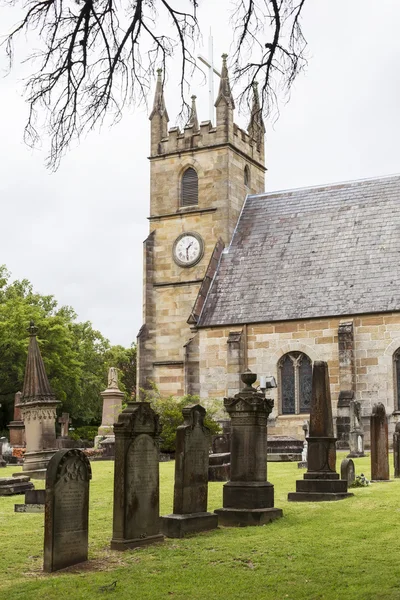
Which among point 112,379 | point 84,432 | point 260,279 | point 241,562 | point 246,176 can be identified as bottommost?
point 241,562

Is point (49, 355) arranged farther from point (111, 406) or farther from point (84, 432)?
point (111, 406)

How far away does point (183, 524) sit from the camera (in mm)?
11531

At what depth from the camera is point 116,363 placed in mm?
67812

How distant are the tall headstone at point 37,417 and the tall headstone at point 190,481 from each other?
9.04 metres

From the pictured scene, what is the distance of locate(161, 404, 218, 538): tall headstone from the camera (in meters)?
11.6

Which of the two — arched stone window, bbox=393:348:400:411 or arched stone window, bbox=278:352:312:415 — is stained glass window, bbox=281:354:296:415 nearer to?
arched stone window, bbox=278:352:312:415

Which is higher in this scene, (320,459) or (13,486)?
(320,459)

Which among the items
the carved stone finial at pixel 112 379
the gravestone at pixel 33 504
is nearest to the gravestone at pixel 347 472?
the gravestone at pixel 33 504

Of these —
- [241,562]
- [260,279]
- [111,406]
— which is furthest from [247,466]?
[111,406]

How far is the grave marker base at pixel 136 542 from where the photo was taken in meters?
10.6

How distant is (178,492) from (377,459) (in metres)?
6.83

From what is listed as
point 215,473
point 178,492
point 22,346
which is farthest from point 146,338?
point 178,492

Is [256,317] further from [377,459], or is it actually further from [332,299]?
[377,459]

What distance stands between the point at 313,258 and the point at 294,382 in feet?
16.1
